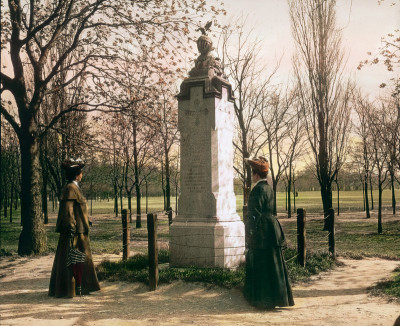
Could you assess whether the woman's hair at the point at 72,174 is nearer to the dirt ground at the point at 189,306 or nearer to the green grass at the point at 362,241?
the dirt ground at the point at 189,306

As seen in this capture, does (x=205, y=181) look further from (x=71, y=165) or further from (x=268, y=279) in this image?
(x=268, y=279)

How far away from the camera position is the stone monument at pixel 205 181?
8547 mm

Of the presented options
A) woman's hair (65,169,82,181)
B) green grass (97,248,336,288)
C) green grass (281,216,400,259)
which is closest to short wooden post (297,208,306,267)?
green grass (97,248,336,288)

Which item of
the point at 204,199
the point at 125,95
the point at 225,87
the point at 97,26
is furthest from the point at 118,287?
the point at 97,26

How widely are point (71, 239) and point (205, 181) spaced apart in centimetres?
310

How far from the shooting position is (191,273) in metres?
7.88

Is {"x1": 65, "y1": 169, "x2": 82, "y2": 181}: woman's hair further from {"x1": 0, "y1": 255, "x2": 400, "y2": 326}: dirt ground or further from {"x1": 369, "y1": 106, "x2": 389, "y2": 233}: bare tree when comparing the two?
{"x1": 369, "y1": 106, "x2": 389, "y2": 233}: bare tree

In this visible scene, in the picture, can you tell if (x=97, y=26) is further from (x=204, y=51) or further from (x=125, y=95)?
(x=204, y=51)

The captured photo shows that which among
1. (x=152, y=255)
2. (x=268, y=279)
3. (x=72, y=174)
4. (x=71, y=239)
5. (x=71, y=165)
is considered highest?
(x=71, y=165)

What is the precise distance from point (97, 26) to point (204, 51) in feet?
18.6

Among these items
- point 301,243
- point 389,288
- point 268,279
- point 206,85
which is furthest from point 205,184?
point 389,288

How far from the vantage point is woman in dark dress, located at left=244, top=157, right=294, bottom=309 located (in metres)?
6.17

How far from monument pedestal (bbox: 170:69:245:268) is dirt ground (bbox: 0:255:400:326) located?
118 cm

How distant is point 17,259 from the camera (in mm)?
11227
